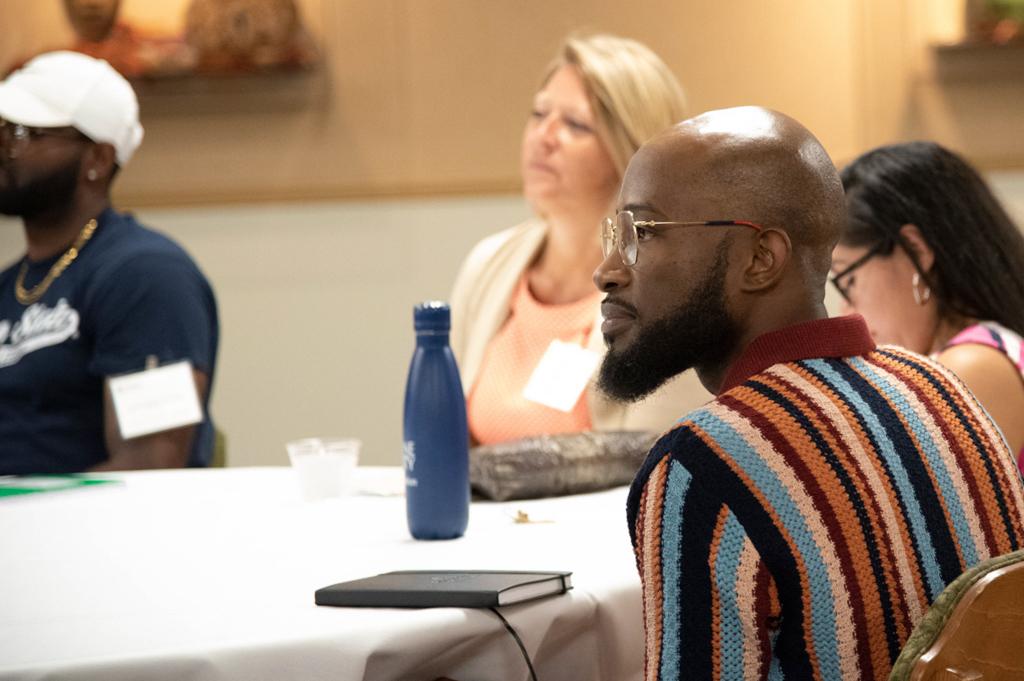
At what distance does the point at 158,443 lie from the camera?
9.37ft

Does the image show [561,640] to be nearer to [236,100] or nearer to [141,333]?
[141,333]

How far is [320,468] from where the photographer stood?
2076 mm

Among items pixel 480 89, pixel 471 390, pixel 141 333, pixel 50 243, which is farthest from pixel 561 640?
pixel 480 89

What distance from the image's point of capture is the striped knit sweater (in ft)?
3.36

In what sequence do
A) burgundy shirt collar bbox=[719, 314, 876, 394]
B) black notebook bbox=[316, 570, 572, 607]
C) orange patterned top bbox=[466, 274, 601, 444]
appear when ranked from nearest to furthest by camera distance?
burgundy shirt collar bbox=[719, 314, 876, 394] < black notebook bbox=[316, 570, 572, 607] < orange patterned top bbox=[466, 274, 601, 444]

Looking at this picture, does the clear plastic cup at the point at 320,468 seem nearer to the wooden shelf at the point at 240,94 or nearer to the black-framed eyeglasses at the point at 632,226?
the black-framed eyeglasses at the point at 632,226

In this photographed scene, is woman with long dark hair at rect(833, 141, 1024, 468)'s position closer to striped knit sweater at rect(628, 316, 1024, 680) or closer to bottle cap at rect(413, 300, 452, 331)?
bottle cap at rect(413, 300, 452, 331)

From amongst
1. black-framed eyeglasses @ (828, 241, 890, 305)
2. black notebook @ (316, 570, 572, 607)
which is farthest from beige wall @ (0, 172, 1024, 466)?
black notebook @ (316, 570, 572, 607)

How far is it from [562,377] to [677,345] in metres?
1.42

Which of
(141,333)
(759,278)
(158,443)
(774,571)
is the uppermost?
(759,278)

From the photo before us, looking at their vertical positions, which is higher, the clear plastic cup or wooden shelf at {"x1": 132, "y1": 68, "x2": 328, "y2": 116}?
wooden shelf at {"x1": 132, "y1": 68, "x2": 328, "y2": 116}

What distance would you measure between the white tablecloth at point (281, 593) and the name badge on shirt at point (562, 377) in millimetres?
522

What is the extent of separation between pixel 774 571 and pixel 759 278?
11.1 inches

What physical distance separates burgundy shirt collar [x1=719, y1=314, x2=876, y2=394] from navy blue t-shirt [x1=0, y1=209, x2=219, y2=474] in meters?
2.03
